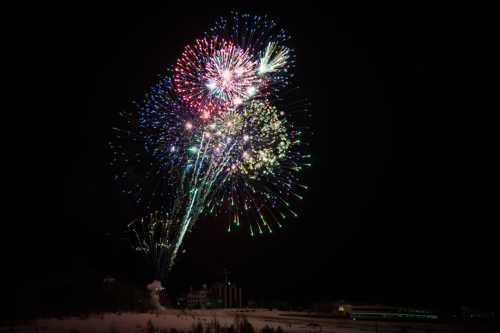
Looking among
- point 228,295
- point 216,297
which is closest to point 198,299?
point 216,297

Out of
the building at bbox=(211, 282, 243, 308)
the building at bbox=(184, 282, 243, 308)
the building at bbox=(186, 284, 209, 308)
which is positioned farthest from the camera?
the building at bbox=(211, 282, 243, 308)

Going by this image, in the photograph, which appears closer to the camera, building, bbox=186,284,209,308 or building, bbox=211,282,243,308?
building, bbox=186,284,209,308

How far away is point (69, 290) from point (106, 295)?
182 centimetres

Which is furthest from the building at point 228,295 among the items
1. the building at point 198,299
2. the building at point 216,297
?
the building at point 198,299

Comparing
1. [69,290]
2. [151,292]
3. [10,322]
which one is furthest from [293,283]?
[10,322]

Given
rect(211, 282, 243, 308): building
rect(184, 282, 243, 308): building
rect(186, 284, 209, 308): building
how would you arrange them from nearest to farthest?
rect(186, 284, 209, 308): building < rect(184, 282, 243, 308): building < rect(211, 282, 243, 308): building

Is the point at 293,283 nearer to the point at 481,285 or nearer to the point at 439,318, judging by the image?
the point at 481,285

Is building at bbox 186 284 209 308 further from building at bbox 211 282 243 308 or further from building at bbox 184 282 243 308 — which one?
building at bbox 211 282 243 308

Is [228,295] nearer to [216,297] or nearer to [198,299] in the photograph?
[216,297]

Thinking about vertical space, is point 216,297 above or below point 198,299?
above

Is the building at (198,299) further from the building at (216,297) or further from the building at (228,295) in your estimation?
the building at (228,295)

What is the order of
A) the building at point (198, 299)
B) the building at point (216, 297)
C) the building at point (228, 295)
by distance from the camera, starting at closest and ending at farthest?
the building at point (198, 299) < the building at point (216, 297) < the building at point (228, 295)

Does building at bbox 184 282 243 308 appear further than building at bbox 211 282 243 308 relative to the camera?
No

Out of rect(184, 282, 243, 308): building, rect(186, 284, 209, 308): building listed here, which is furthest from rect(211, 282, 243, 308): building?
rect(186, 284, 209, 308): building
